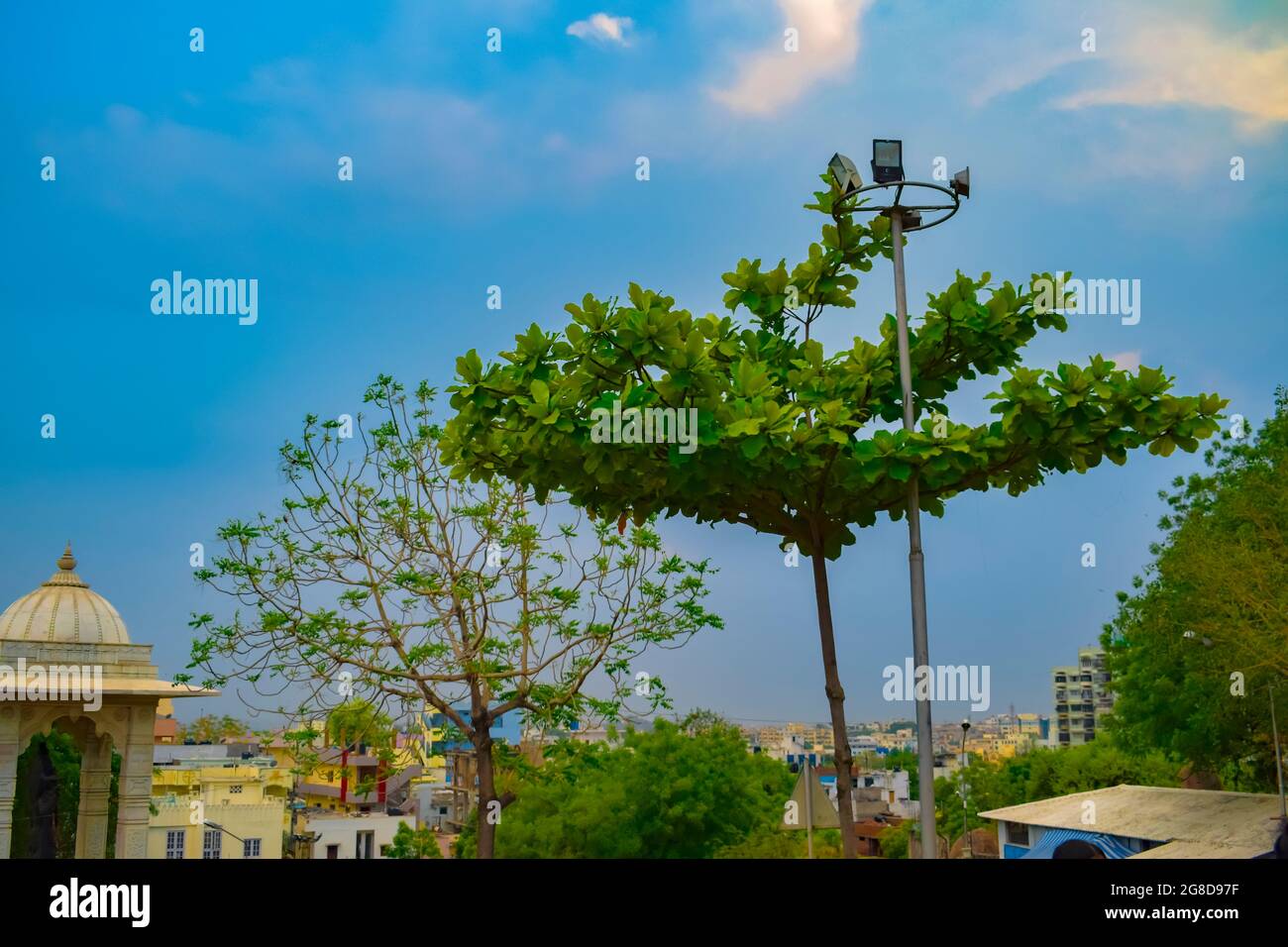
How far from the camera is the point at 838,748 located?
6695 mm

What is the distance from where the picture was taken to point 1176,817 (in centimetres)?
1451

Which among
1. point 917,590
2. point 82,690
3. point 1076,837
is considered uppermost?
point 917,590

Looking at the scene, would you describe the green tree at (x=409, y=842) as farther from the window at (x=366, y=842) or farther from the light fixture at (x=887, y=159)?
the light fixture at (x=887, y=159)

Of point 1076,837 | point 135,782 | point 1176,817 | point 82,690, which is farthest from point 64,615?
point 1176,817

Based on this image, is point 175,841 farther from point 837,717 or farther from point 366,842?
point 837,717

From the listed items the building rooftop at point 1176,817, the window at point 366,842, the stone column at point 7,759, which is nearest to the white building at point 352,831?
the window at point 366,842

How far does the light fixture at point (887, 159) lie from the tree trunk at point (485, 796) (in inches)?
240

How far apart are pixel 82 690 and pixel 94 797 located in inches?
86.1

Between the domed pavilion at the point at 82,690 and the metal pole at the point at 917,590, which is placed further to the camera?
the domed pavilion at the point at 82,690

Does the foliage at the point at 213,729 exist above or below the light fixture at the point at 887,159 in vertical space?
below

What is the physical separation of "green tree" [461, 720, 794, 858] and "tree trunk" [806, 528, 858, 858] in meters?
5.42

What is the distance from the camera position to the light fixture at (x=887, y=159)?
21.9ft
